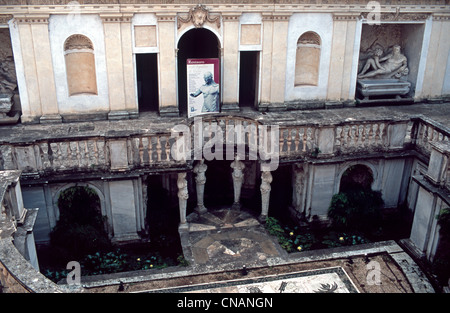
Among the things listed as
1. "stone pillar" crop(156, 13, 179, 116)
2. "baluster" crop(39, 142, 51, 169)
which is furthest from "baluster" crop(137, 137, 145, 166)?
"stone pillar" crop(156, 13, 179, 116)

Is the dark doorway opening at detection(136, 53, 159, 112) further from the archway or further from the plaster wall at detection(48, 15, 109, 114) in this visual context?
the archway

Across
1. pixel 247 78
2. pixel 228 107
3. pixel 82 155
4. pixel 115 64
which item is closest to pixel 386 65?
pixel 247 78

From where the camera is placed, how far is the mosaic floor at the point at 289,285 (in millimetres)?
10773

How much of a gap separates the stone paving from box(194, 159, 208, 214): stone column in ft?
5.73

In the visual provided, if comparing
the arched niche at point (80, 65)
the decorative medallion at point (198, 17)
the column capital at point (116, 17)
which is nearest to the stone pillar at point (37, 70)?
the arched niche at point (80, 65)

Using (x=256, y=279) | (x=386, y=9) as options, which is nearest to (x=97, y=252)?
(x=256, y=279)

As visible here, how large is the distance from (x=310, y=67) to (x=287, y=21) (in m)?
2.18

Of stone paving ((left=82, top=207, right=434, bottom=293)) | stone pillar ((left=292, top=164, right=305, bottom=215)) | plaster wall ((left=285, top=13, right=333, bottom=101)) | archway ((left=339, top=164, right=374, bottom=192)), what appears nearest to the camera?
stone paving ((left=82, top=207, right=434, bottom=293))

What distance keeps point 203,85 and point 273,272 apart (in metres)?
8.05

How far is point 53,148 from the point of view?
511 inches

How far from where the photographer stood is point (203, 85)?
1702 cm

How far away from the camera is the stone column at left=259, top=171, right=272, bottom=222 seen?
1441cm

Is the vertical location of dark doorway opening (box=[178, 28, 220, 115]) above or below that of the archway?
above

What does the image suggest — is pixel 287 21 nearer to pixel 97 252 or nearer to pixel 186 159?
pixel 186 159
